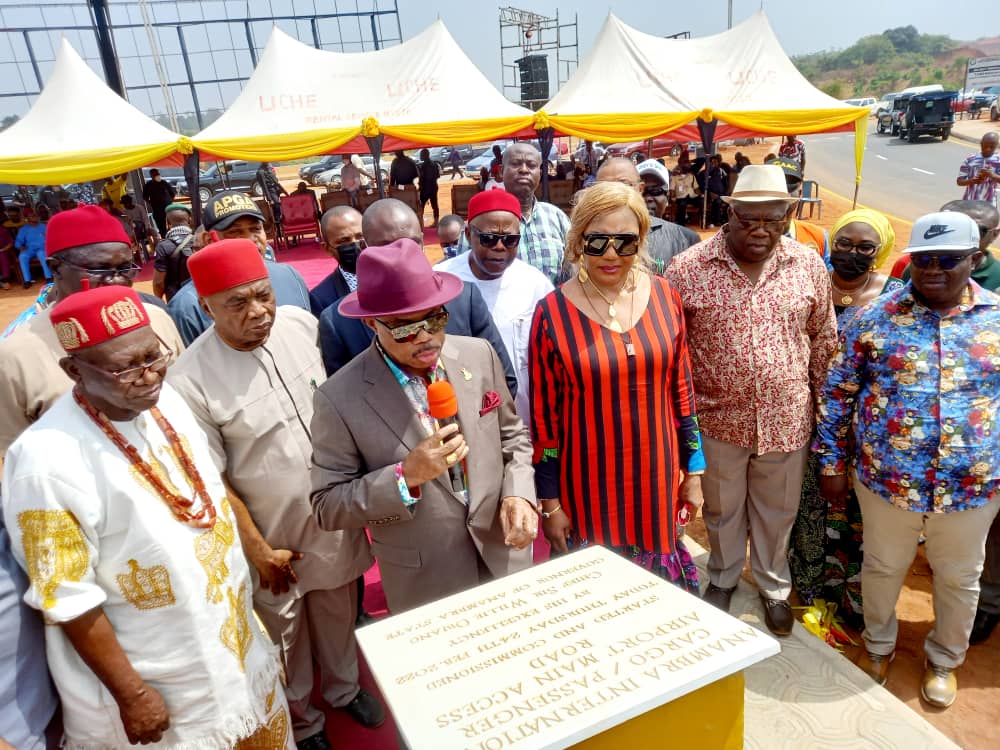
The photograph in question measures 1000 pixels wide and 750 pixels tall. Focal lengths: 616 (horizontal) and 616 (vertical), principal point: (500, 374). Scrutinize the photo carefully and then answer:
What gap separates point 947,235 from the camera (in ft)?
7.28

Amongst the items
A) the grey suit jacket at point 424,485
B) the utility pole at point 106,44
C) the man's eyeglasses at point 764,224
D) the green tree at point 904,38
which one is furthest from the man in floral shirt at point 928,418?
the green tree at point 904,38

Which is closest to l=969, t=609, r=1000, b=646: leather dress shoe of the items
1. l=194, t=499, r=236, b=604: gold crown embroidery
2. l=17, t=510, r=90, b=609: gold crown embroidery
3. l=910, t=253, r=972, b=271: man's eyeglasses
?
l=910, t=253, r=972, b=271: man's eyeglasses

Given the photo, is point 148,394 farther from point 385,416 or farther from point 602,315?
point 602,315

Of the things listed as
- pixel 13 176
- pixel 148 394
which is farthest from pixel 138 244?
pixel 148 394

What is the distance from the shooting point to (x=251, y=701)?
6.23 ft

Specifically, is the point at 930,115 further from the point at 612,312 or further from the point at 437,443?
the point at 437,443

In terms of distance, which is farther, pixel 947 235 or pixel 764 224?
pixel 764 224

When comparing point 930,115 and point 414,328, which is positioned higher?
point 930,115

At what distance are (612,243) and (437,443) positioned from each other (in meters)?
1.02

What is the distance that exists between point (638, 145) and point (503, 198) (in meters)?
23.4

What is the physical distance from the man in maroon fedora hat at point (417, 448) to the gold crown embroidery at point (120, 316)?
22.0 inches

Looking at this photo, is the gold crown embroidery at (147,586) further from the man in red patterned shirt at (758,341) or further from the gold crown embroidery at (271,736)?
the man in red patterned shirt at (758,341)

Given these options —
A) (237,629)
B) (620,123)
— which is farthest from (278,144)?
(237,629)

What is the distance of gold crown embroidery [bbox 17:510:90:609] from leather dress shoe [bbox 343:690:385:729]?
1.55 metres
